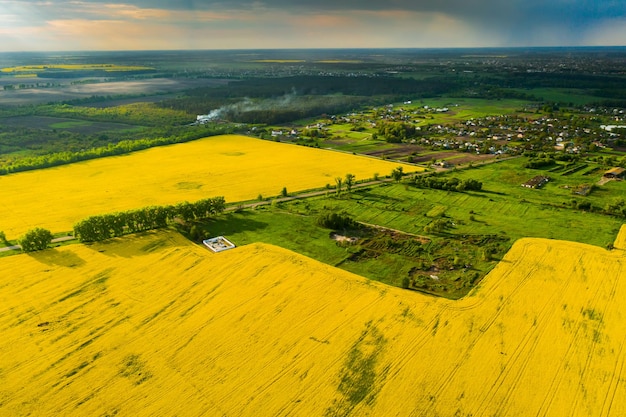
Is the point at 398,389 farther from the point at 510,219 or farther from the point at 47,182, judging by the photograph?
the point at 47,182

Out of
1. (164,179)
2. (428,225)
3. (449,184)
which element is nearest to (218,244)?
(428,225)

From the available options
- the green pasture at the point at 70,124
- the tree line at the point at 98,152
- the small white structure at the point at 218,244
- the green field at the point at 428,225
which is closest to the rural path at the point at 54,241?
the green field at the point at 428,225

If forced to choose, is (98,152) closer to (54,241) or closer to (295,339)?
(54,241)

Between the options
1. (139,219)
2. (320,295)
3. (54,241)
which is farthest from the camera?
(139,219)

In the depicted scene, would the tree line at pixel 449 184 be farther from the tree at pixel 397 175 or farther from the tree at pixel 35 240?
the tree at pixel 35 240

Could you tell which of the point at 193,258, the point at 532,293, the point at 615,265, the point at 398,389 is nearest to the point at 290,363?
the point at 398,389

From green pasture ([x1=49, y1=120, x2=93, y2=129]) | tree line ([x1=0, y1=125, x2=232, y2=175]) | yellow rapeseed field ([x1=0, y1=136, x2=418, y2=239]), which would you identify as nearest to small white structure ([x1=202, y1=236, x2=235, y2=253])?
yellow rapeseed field ([x1=0, y1=136, x2=418, y2=239])
